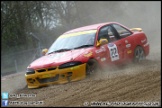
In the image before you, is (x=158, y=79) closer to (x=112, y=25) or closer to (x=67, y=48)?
(x=67, y=48)

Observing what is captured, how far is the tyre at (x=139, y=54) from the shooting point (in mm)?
10049

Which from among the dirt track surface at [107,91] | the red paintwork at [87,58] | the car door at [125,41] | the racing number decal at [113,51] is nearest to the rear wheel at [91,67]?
the red paintwork at [87,58]

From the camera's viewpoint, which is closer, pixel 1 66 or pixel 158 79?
pixel 158 79

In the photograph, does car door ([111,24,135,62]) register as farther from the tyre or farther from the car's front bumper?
the car's front bumper

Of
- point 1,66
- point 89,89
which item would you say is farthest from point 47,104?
point 1,66

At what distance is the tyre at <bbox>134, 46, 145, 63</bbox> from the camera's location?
10049mm

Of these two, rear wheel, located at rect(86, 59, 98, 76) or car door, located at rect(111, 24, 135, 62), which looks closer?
rear wheel, located at rect(86, 59, 98, 76)

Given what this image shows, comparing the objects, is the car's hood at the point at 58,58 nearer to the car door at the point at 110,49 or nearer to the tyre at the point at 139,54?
the car door at the point at 110,49

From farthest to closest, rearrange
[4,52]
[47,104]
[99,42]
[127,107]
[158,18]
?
[158,18] → [4,52] → [99,42] → [47,104] → [127,107]

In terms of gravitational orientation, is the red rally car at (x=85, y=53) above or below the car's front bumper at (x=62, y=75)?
above

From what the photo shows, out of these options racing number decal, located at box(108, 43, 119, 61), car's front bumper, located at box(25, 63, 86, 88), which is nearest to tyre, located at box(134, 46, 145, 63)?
racing number decal, located at box(108, 43, 119, 61)

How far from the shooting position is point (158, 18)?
26312mm

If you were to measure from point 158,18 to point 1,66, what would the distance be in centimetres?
1227

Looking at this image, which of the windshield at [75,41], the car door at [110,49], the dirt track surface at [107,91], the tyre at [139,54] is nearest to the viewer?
the dirt track surface at [107,91]
